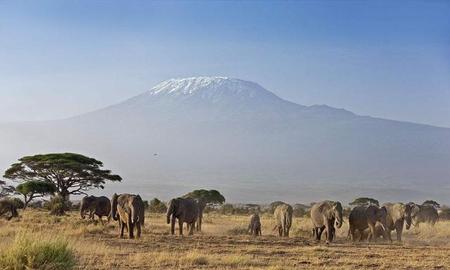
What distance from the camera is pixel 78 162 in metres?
55.7

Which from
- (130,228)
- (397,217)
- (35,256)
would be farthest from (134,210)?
(397,217)

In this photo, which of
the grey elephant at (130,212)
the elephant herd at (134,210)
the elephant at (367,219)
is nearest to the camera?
the grey elephant at (130,212)

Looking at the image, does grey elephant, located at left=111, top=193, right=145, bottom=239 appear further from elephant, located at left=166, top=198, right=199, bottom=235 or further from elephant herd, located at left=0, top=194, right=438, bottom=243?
elephant, located at left=166, top=198, right=199, bottom=235

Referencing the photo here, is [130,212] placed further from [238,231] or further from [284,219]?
[238,231]

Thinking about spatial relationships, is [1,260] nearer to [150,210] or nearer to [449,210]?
[150,210]

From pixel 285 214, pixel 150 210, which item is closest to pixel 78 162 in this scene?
pixel 150 210

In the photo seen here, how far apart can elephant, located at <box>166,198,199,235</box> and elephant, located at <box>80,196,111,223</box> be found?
350 inches

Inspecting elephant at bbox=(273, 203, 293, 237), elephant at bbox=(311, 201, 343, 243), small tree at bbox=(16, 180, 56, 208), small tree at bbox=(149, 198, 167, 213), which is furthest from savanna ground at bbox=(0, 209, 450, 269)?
small tree at bbox=(149, 198, 167, 213)

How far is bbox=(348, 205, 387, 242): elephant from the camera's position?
31172 millimetres

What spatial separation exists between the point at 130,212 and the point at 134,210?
232mm

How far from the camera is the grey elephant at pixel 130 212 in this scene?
26.8 meters

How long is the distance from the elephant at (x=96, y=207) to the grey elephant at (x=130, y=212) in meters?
10.1

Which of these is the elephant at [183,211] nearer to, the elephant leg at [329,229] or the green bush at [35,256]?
the elephant leg at [329,229]

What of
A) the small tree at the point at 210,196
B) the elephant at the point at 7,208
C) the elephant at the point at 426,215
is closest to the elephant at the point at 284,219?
the elephant at the point at 426,215
